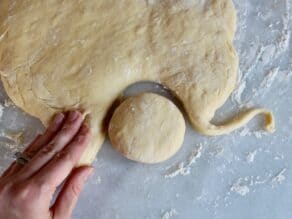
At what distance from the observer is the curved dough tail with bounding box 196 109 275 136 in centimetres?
154

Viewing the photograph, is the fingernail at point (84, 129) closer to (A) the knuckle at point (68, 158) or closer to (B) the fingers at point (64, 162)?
(B) the fingers at point (64, 162)

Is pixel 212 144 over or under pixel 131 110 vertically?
under

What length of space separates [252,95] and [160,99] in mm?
328

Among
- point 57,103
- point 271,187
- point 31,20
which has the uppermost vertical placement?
point 31,20

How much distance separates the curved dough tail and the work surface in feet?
0.09

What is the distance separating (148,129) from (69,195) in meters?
0.31

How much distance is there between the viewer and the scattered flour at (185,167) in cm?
158

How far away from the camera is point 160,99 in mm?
1521

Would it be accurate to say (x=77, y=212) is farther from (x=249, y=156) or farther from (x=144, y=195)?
(x=249, y=156)

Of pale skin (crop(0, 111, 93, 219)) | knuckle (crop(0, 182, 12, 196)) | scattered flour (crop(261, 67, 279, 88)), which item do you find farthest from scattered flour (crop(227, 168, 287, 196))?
knuckle (crop(0, 182, 12, 196))

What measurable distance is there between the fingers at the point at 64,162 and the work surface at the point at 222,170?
18 centimetres

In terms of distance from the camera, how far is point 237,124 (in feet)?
5.12

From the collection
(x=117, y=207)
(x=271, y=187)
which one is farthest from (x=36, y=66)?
(x=271, y=187)

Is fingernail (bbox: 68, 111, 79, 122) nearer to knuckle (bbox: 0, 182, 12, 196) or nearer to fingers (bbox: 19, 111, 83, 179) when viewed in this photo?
fingers (bbox: 19, 111, 83, 179)
